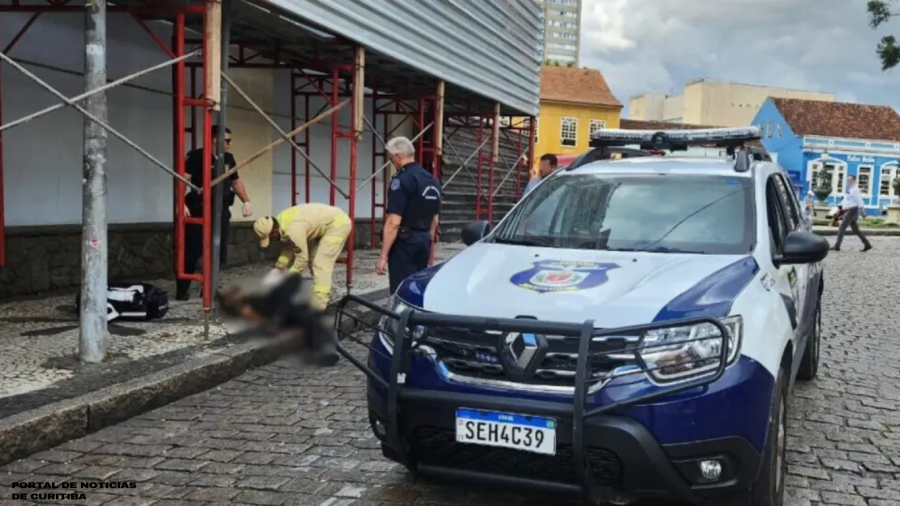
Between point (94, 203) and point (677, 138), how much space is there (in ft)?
14.6

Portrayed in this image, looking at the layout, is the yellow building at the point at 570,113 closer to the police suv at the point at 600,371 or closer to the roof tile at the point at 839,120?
the roof tile at the point at 839,120

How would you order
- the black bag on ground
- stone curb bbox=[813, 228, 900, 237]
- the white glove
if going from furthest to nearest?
stone curb bbox=[813, 228, 900, 237], the black bag on ground, the white glove

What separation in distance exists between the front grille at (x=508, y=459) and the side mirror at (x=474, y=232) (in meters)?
1.76

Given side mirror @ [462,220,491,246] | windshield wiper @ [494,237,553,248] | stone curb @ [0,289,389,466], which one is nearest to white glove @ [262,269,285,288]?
stone curb @ [0,289,389,466]

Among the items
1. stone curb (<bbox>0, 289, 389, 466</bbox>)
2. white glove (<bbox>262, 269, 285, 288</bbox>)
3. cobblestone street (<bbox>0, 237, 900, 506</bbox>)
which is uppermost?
white glove (<bbox>262, 269, 285, 288</bbox>)

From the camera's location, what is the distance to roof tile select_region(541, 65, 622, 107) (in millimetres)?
52100

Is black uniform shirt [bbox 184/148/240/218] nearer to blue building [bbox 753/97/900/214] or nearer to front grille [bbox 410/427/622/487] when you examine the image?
front grille [bbox 410/427/622/487]

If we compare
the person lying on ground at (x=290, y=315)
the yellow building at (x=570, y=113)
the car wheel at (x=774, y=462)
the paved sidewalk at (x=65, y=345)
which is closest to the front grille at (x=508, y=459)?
the car wheel at (x=774, y=462)

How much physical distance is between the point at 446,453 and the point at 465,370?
38cm

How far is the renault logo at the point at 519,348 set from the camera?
3.21 meters

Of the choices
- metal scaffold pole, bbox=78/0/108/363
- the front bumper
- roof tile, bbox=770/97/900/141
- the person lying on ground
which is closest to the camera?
the front bumper

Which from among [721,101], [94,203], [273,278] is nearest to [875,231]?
[273,278]

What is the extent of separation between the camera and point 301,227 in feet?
21.9

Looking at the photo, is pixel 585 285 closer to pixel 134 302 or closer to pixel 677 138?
pixel 677 138
